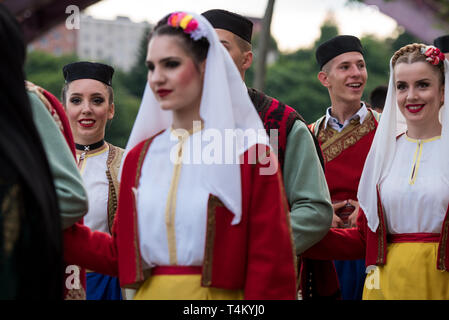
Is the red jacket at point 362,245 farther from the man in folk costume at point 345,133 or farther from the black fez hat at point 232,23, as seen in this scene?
the black fez hat at point 232,23

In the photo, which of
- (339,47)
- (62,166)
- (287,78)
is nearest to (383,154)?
(62,166)

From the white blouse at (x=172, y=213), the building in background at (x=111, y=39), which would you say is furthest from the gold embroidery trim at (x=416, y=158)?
the building in background at (x=111, y=39)

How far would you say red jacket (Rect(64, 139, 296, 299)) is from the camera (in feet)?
9.87

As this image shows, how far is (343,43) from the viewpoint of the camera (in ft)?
20.6

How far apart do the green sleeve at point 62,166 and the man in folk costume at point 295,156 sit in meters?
1.21

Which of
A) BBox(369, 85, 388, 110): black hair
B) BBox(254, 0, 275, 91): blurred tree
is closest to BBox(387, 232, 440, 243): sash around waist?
BBox(369, 85, 388, 110): black hair

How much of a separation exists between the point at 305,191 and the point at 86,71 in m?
2.06

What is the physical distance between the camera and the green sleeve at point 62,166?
10.4 feet

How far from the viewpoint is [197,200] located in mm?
3088

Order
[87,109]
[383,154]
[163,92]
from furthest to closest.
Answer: [87,109] < [383,154] < [163,92]

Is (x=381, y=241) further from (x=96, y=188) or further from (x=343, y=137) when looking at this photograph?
(x=96, y=188)

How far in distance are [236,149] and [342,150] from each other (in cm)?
272

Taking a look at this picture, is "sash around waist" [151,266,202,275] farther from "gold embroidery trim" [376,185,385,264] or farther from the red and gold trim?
"gold embroidery trim" [376,185,385,264]

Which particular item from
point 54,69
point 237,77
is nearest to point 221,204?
point 237,77
